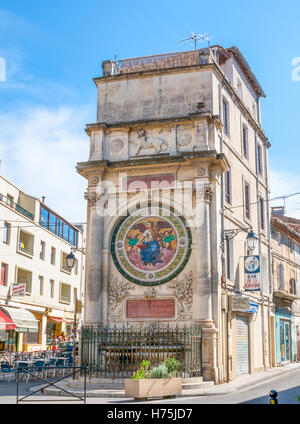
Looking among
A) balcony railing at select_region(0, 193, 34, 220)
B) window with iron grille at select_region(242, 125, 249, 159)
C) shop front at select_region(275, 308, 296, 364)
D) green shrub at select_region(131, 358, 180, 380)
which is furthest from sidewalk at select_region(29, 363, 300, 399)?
balcony railing at select_region(0, 193, 34, 220)

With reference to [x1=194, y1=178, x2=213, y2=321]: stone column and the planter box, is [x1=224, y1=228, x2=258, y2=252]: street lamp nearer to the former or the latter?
[x1=194, y1=178, x2=213, y2=321]: stone column

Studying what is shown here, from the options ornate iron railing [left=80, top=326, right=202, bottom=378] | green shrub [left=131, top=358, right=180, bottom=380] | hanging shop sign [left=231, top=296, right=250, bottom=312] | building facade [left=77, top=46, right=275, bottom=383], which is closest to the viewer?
green shrub [left=131, top=358, right=180, bottom=380]

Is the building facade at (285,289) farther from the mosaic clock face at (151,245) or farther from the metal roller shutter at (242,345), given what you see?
the mosaic clock face at (151,245)

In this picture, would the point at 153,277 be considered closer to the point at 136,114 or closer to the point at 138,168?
the point at 138,168

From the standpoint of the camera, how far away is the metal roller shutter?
72.2ft

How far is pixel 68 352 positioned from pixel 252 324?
9412 millimetres

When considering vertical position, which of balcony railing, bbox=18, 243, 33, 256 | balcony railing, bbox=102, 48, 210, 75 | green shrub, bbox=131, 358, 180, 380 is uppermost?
balcony railing, bbox=102, 48, 210, 75

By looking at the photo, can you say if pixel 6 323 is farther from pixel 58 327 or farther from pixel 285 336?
pixel 285 336

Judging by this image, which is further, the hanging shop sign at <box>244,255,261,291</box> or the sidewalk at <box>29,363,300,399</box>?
the hanging shop sign at <box>244,255,261,291</box>

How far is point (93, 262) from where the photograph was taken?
67.1 feet

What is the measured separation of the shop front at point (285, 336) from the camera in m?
29.6

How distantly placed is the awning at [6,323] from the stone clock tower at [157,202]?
12.9m

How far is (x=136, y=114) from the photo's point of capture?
72.3ft
